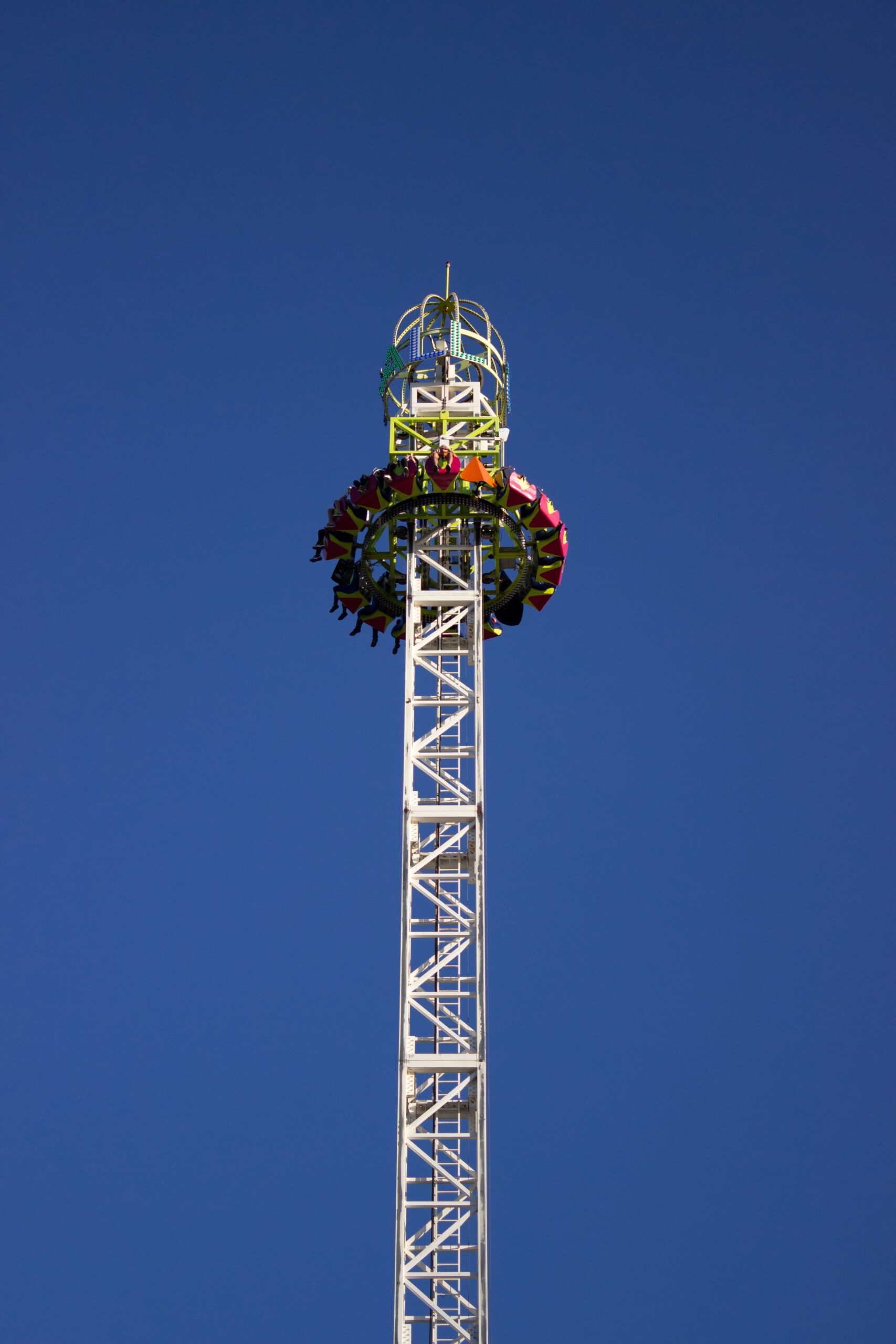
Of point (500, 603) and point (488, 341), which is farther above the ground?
point (488, 341)

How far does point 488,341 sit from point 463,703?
36.5 feet

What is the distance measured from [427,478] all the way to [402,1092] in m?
15.0

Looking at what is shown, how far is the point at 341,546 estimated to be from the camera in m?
45.6

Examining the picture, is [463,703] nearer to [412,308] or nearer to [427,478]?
[427,478]

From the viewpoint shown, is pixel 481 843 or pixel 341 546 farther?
pixel 341 546

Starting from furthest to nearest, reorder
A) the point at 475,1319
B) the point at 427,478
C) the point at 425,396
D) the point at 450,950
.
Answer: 1. the point at 425,396
2. the point at 427,478
3. the point at 450,950
4. the point at 475,1319

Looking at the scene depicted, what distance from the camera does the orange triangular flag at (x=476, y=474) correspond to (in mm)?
43562

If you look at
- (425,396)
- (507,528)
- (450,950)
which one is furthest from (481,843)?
(425,396)

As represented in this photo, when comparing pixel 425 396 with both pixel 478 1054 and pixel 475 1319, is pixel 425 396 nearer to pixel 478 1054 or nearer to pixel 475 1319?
pixel 478 1054

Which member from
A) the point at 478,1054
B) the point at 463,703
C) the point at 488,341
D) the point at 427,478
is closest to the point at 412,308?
the point at 488,341

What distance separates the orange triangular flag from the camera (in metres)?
43.6

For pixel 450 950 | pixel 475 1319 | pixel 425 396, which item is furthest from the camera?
pixel 425 396

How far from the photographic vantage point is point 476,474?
143 ft

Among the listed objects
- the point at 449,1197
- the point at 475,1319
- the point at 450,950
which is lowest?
the point at 475,1319
